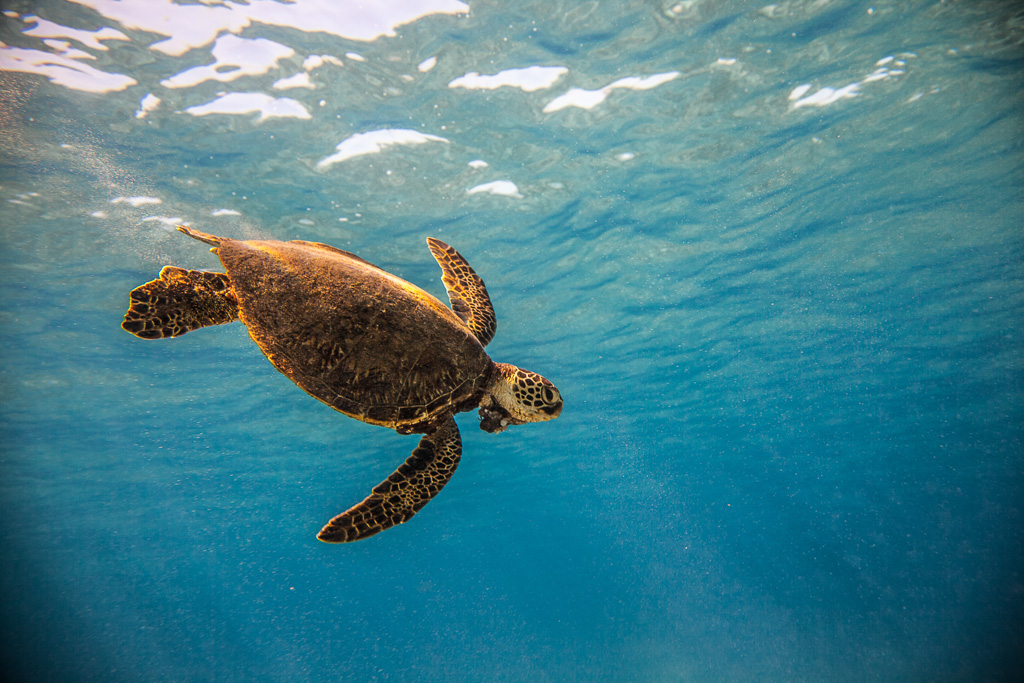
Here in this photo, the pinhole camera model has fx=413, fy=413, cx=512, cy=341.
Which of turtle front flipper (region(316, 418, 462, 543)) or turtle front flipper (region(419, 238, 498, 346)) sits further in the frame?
turtle front flipper (region(419, 238, 498, 346))

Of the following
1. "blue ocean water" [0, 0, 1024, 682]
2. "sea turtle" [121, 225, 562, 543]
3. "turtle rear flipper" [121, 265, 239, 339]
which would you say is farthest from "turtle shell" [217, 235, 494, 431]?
"blue ocean water" [0, 0, 1024, 682]

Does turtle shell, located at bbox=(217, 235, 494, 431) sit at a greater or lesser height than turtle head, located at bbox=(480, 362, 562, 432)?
greater

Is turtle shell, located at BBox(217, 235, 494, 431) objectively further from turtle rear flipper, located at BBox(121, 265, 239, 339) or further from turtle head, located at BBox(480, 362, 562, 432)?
turtle head, located at BBox(480, 362, 562, 432)

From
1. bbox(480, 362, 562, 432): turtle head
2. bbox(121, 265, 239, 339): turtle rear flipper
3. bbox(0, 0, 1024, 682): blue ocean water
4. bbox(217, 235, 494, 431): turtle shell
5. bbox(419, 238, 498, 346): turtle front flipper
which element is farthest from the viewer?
bbox(0, 0, 1024, 682): blue ocean water

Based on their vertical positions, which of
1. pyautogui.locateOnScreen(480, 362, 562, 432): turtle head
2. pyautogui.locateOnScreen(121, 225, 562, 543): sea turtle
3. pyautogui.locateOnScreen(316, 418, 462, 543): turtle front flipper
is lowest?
pyautogui.locateOnScreen(316, 418, 462, 543): turtle front flipper

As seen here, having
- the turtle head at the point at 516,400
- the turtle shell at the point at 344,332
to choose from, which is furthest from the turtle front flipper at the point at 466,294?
the turtle shell at the point at 344,332

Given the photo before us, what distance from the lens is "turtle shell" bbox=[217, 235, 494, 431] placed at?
252cm

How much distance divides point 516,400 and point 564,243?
8.83 m

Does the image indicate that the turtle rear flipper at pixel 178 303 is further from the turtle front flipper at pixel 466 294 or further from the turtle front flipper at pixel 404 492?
the turtle front flipper at pixel 466 294

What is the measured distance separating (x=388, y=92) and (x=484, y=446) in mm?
17409

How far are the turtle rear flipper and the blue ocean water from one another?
5.45 meters

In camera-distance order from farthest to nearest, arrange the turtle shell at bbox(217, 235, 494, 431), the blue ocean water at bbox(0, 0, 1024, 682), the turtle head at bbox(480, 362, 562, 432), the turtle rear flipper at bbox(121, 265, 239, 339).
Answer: the blue ocean water at bbox(0, 0, 1024, 682), the turtle head at bbox(480, 362, 562, 432), the turtle rear flipper at bbox(121, 265, 239, 339), the turtle shell at bbox(217, 235, 494, 431)

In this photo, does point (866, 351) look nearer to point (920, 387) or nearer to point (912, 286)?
point (912, 286)

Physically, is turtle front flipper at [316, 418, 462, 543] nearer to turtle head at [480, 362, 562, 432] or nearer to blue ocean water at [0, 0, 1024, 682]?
turtle head at [480, 362, 562, 432]
